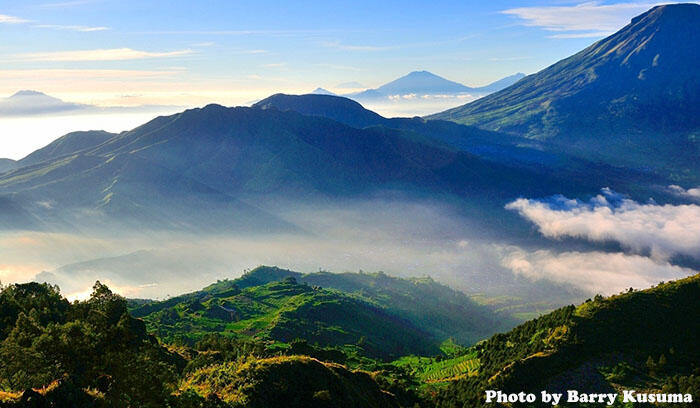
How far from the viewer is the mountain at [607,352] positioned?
72625 millimetres

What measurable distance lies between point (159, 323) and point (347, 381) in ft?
417

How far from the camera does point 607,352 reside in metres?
78.1

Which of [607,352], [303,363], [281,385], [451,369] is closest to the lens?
[281,385]

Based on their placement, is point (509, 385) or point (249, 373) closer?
point (249, 373)

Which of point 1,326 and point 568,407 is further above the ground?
point 1,326

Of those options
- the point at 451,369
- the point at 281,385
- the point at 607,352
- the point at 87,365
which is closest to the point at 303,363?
the point at 281,385

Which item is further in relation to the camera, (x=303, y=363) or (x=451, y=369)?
(x=451, y=369)

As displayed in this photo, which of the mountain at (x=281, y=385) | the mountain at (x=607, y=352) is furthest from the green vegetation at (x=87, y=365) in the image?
the mountain at (x=607, y=352)

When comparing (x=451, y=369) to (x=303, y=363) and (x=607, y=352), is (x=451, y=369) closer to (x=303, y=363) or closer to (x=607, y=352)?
(x=607, y=352)

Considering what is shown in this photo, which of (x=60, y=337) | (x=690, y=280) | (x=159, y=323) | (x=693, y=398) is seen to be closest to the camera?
(x=60, y=337)

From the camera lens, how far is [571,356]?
77.4 m

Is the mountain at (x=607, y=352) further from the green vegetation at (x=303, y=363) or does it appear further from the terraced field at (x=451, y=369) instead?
the terraced field at (x=451, y=369)

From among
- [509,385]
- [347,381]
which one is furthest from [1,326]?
[509,385]

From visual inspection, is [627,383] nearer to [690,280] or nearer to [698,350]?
[698,350]
